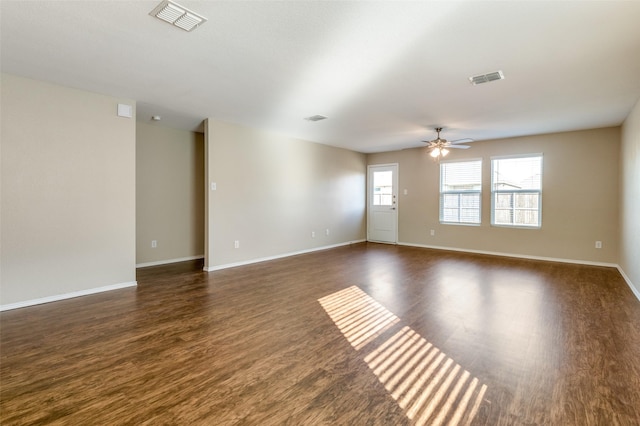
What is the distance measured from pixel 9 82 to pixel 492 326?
5.52 meters

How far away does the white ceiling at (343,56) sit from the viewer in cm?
217

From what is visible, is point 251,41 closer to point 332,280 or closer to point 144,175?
point 332,280

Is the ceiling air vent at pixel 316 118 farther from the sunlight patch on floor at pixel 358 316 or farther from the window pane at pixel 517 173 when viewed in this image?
the window pane at pixel 517 173

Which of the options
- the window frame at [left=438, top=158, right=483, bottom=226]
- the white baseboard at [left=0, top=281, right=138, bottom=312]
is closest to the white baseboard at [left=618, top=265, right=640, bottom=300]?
the window frame at [left=438, top=158, right=483, bottom=226]

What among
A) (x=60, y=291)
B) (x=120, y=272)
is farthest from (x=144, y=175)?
(x=60, y=291)

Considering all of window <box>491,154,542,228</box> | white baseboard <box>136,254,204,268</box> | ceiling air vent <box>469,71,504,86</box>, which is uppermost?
ceiling air vent <box>469,71,504,86</box>

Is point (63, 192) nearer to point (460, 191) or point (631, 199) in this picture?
point (460, 191)

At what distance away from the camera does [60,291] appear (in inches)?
144

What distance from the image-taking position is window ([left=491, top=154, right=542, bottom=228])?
614 centimetres

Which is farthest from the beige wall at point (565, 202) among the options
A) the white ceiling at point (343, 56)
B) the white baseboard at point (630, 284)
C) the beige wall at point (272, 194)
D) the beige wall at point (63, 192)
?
the beige wall at point (63, 192)

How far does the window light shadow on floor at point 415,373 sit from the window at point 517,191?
4701mm

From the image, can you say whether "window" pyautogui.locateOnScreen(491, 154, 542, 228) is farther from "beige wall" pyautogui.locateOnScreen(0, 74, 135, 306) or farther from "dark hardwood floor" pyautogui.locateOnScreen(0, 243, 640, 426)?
"beige wall" pyautogui.locateOnScreen(0, 74, 135, 306)

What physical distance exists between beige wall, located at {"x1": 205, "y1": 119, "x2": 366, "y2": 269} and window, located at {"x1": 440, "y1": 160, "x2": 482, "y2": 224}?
7.44 ft

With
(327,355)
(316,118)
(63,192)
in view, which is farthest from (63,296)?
(316,118)
